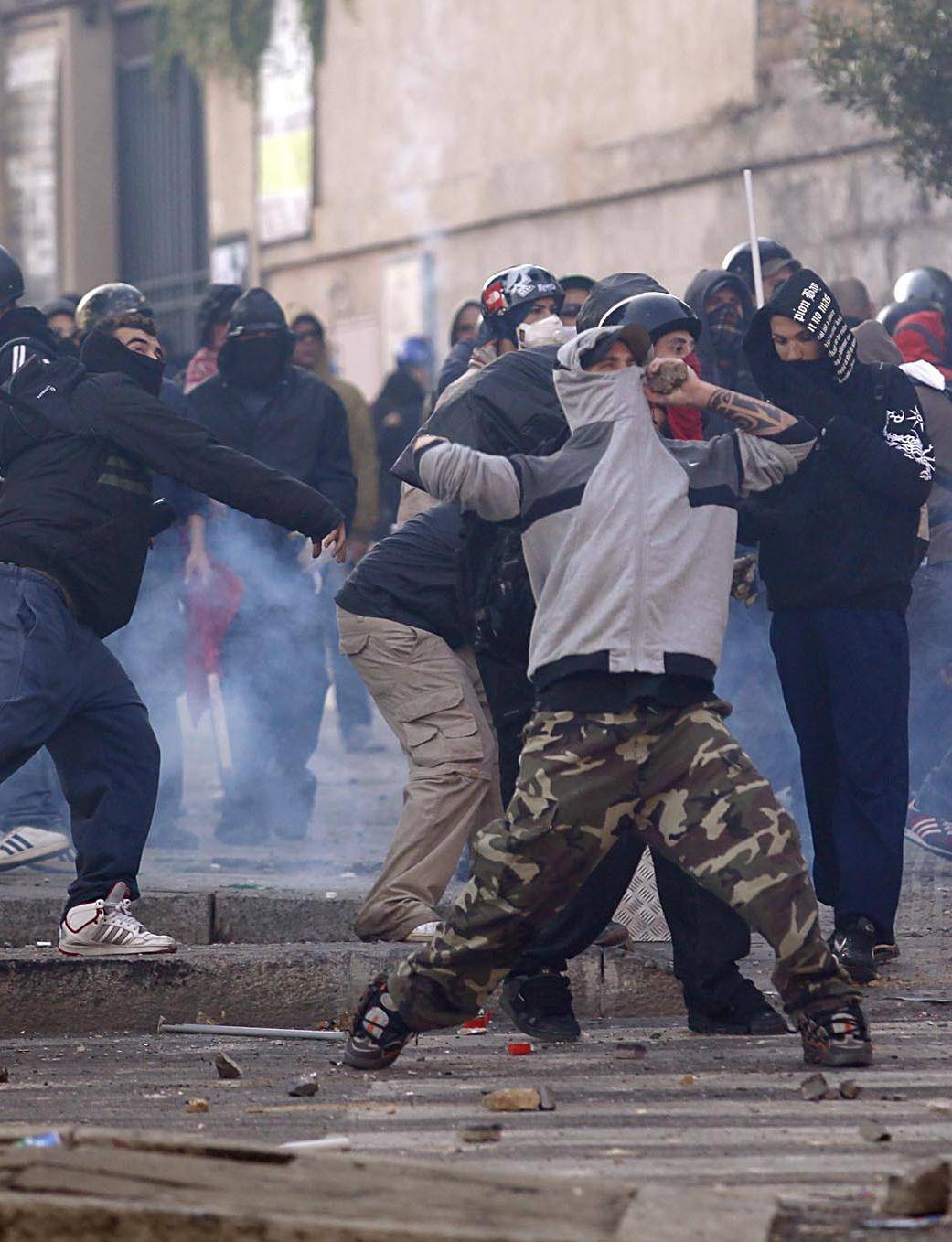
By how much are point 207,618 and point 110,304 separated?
247cm

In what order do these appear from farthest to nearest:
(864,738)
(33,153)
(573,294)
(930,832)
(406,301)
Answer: (33,153)
(406,301)
(573,294)
(930,832)
(864,738)

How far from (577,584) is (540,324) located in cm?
158

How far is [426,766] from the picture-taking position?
676 cm

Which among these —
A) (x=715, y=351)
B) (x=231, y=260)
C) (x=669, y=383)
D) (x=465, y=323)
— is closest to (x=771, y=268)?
(x=715, y=351)

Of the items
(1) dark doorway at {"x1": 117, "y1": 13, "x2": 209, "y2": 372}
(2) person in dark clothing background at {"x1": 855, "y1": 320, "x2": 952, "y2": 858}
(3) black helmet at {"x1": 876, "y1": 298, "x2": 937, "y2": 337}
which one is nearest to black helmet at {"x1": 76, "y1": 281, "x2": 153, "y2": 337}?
(2) person in dark clothing background at {"x1": 855, "y1": 320, "x2": 952, "y2": 858}

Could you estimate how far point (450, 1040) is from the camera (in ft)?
19.9

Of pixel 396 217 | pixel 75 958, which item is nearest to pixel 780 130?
pixel 396 217

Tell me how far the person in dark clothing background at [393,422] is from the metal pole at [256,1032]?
6.29 metres

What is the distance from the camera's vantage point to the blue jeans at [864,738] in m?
6.55

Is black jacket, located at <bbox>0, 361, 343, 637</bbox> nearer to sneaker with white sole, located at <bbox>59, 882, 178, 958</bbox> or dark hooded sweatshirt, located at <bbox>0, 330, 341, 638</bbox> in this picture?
dark hooded sweatshirt, located at <bbox>0, 330, 341, 638</bbox>

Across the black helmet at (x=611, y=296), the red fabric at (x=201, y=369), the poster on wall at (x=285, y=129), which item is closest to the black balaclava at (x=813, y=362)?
the black helmet at (x=611, y=296)

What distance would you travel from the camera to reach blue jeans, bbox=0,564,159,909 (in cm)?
653

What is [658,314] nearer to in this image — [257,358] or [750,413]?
[750,413]

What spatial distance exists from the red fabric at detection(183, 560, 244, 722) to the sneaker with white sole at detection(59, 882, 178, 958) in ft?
10.2
